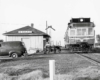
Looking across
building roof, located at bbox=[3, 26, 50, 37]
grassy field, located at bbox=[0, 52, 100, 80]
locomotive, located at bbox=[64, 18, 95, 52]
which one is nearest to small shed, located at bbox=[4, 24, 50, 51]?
building roof, located at bbox=[3, 26, 50, 37]

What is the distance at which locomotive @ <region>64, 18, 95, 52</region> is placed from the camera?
2756cm

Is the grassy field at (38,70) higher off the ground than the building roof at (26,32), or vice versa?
the building roof at (26,32)

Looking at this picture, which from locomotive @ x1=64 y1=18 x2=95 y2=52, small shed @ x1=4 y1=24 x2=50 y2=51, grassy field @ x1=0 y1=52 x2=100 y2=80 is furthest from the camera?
small shed @ x1=4 y1=24 x2=50 y2=51

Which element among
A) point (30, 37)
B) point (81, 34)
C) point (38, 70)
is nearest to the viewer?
point (38, 70)

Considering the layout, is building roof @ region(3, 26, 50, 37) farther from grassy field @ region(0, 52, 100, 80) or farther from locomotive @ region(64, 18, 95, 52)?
grassy field @ region(0, 52, 100, 80)

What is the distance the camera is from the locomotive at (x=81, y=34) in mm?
27562

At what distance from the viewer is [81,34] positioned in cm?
2819

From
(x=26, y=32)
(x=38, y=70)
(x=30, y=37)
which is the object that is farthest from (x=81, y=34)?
(x=38, y=70)

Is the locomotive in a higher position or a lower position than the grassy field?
higher

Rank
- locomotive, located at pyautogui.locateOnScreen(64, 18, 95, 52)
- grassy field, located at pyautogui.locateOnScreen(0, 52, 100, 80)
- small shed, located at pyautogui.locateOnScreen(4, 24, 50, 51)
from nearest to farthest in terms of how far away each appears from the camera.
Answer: grassy field, located at pyautogui.locateOnScreen(0, 52, 100, 80) → locomotive, located at pyautogui.locateOnScreen(64, 18, 95, 52) → small shed, located at pyautogui.locateOnScreen(4, 24, 50, 51)

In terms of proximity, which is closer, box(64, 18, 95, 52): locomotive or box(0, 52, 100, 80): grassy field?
box(0, 52, 100, 80): grassy field

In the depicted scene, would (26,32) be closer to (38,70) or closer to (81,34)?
(81,34)

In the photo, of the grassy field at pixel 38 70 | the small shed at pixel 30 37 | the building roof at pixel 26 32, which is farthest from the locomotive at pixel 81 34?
the grassy field at pixel 38 70

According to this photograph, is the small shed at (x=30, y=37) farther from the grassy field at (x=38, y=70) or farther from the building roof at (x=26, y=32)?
the grassy field at (x=38, y=70)
